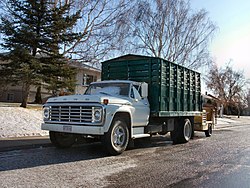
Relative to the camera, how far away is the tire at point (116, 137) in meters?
7.50

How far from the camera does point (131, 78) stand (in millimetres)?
10414

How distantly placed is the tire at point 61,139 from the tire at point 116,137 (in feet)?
5.29

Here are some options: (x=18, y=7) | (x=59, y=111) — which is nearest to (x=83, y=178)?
(x=59, y=111)

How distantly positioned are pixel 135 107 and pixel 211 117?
8.59 metres

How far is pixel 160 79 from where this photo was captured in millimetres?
9758

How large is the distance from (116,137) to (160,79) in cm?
307

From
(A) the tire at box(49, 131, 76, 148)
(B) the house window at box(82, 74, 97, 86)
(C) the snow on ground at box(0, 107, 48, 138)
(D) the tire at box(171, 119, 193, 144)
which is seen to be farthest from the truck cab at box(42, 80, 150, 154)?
Answer: (B) the house window at box(82, 74, 97, 86)

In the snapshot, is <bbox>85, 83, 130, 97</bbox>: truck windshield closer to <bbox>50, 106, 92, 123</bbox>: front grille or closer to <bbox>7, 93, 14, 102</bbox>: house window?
<bbox>50, 106, 92, 123</bbox>: front grille

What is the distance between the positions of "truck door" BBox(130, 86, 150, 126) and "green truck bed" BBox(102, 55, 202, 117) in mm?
422

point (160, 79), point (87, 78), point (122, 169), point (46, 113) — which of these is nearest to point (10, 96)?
point (87, 78)

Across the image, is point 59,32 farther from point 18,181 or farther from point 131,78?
point 18,181

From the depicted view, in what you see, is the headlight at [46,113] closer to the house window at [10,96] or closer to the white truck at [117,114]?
the white truck at [117,114]

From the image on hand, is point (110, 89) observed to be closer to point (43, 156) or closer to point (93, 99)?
point (93, 99)

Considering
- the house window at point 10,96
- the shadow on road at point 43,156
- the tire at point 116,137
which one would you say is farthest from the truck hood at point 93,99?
the house window at point 10,96
